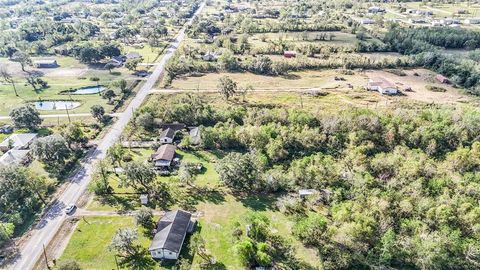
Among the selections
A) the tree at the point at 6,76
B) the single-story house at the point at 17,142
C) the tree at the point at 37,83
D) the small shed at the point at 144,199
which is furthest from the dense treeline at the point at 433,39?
the tree at the point at 6,76

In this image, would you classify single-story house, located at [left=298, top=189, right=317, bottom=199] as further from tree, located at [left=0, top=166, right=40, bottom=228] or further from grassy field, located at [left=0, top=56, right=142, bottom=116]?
grassy field, located at [left=0, top=56, right=142, bottom=116]

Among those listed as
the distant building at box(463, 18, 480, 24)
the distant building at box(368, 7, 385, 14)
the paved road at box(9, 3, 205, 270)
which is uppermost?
the distant building at box(368, 7, 385, 14)

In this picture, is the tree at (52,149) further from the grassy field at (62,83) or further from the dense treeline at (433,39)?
the dense treeline at (433,39)

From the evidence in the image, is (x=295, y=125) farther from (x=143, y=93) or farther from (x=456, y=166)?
(x=143, y=93)

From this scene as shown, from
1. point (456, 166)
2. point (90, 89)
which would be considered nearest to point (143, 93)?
point (90, 89)

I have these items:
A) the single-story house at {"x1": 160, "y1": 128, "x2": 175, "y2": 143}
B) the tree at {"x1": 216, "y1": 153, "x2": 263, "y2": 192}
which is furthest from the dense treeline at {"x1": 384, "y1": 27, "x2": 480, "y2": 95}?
the single-story house at {"x1": 160, "y1": 128, "x2": 175, "y2": 143}

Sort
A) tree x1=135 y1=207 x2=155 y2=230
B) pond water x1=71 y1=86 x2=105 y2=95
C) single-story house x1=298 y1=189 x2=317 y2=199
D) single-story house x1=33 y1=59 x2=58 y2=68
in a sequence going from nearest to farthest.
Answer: tree x1=135 y1=207 x2=155 y2=230 → single-story house x1=298 y1=189 x2=317 y2=199 → pond water x1=71 y1=86 x2=105 y2=95 → single-story house x1=33 y1=59 x2=58 y2=68
